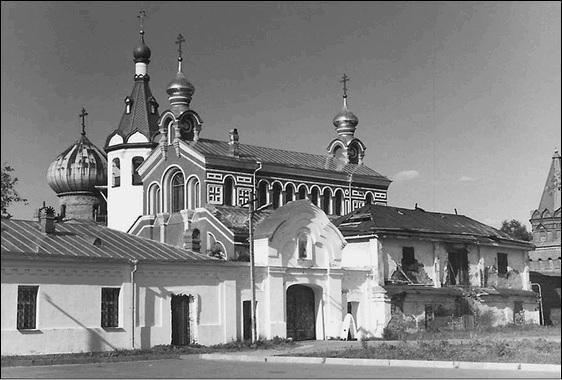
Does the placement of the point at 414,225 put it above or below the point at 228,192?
below

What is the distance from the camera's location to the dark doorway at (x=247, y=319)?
31.0 meters

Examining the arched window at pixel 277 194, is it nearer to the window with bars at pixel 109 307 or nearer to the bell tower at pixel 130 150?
the bell tower at pixel 130 150

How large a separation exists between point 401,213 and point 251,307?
11782mm

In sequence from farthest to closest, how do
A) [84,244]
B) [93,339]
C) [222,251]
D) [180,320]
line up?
[222,251], [180,320], [84,244], [93,339]

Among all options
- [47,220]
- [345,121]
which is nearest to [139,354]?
[47,220]

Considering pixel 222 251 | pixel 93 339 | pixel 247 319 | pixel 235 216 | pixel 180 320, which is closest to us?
pixel 93 339

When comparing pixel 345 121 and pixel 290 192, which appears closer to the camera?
pixel 290 192

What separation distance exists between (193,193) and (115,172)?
11.0 meters

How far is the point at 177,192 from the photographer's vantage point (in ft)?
131

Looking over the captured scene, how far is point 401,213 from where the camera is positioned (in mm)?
39844

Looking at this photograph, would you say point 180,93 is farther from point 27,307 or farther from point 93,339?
point 27,307

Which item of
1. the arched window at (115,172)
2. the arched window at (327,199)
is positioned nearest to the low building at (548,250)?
the arched window at (327,199)

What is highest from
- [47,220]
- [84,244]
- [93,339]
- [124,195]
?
[124,195]

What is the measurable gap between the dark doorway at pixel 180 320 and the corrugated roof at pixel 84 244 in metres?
1.39
